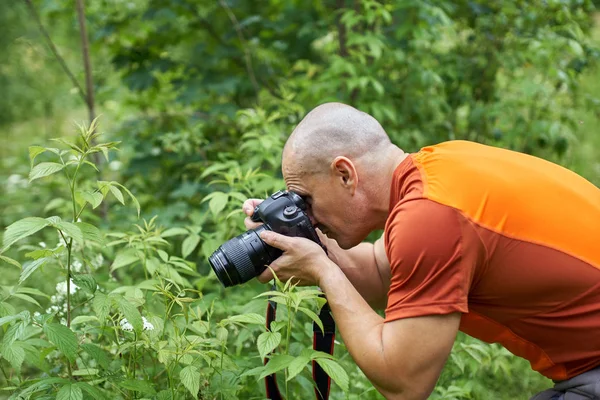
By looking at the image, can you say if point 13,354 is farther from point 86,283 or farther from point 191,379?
point 191,379

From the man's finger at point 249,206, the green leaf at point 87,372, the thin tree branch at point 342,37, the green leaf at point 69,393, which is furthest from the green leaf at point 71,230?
the thin tree branch at point 342,37

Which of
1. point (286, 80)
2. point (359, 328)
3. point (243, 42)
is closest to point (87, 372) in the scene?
point (359, 328)

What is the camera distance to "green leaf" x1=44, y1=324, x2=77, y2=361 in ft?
5.37

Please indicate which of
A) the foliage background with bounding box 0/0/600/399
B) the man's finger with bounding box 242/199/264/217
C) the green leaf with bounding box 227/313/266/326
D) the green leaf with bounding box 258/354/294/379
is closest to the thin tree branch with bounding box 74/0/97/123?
the foliage background with bounding box 0/0/600/399

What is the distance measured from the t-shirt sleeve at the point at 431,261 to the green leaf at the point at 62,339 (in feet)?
2.60

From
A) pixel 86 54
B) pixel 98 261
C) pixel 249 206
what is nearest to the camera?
pixel 249 206

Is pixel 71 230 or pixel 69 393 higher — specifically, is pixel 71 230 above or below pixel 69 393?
above

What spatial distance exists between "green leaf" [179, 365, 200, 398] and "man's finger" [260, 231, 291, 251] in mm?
410

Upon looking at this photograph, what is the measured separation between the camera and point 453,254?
1.67 meters

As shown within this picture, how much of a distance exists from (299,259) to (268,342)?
12.8 inches

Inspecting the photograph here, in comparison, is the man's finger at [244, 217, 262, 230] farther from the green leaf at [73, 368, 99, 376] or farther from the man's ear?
the green leaf at [73, 368, 99, 376]

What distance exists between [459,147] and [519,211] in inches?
10.3

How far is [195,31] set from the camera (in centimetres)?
428

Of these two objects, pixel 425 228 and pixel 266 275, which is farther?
pixel 266 275
